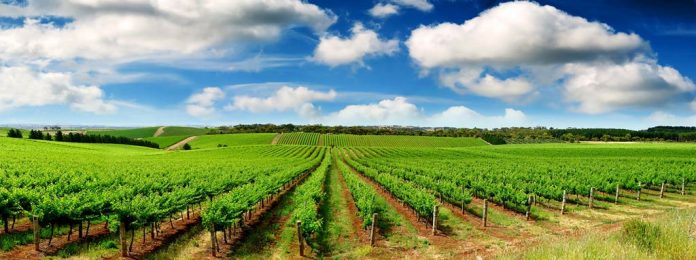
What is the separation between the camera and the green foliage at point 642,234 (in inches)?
472

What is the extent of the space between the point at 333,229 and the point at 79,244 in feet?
37.9

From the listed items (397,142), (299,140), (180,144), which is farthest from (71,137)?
(397,142)

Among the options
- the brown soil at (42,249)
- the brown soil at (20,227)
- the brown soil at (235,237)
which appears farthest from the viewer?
the brown soil at (20,227)

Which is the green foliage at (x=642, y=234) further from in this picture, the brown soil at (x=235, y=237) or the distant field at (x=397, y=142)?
the distant field at (x=397, y=142)

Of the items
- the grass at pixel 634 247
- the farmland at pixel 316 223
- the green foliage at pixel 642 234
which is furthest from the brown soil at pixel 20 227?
the green foliage at pixel 642 234

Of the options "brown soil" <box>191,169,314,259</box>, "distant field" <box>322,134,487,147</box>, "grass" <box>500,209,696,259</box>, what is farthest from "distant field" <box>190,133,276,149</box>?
"grass" <box>500,209,696,259</box>

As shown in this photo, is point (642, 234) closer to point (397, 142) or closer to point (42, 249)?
point (42, 249)

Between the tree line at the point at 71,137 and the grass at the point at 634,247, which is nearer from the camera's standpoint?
the grass at the point at 634,247

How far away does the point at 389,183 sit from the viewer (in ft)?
108

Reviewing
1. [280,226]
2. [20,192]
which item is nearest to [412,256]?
[280,226]

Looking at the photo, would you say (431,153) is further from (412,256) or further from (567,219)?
(412,256)

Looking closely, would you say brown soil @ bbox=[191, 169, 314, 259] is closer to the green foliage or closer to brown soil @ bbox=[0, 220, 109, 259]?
brown soil @ bbox=[0, 220, 109, 259]

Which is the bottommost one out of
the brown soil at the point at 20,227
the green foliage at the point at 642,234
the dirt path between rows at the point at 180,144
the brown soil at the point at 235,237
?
the dirt path between rows at the point at 180,144

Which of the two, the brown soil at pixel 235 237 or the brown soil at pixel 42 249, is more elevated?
the brown soil at pixel 42 249
